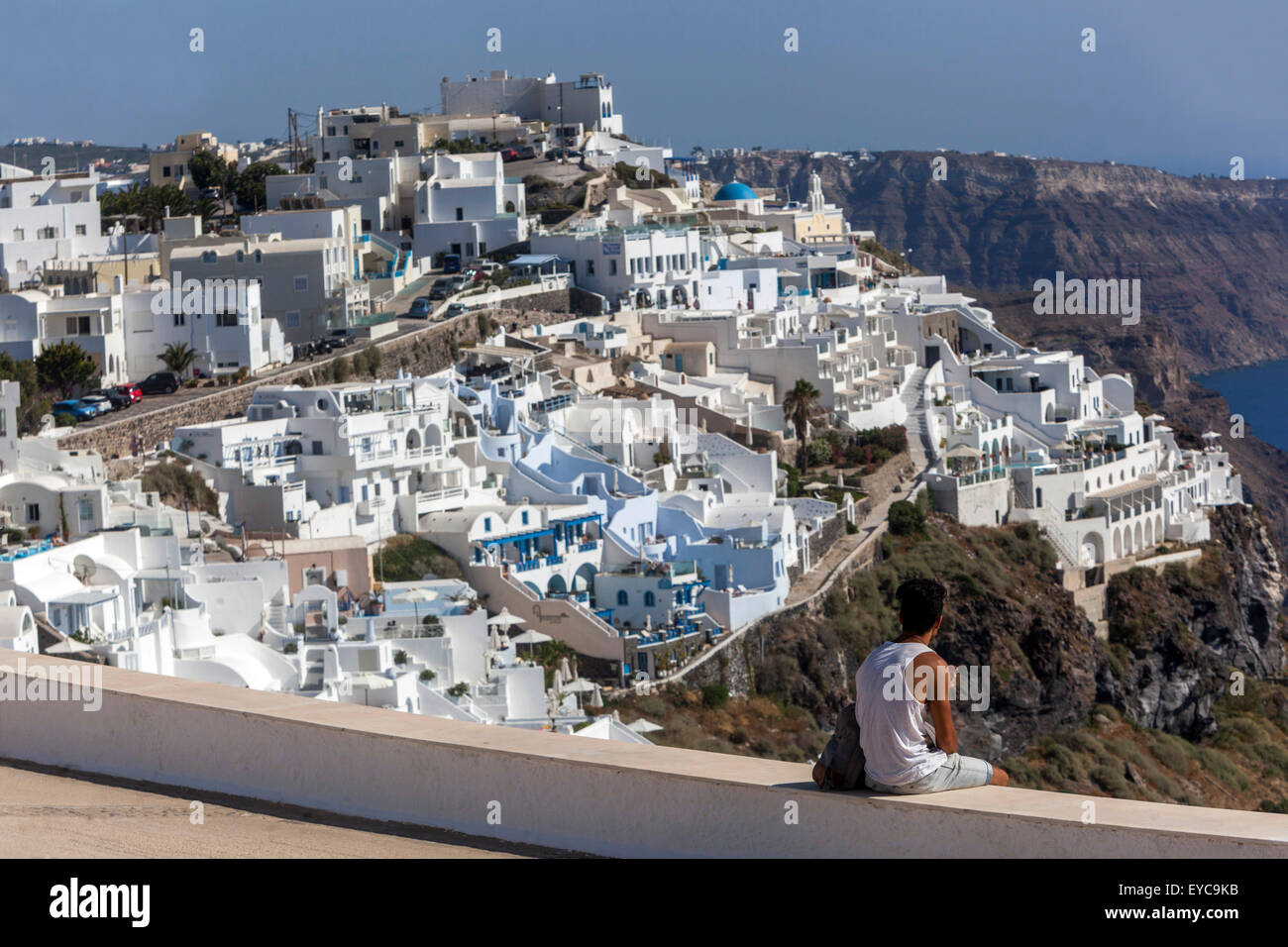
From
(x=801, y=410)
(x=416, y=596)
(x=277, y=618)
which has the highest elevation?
(x=801, y=410)

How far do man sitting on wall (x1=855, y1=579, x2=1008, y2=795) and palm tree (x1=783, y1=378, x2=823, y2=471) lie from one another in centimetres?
3055

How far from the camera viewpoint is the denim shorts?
4.80m

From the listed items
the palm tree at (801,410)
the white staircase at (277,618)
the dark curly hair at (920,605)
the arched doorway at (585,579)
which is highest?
the dark curly hair at (920,605)

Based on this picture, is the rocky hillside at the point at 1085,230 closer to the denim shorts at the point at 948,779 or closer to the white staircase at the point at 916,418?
the white staircase at the point at 916,418

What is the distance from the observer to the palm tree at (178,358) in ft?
107

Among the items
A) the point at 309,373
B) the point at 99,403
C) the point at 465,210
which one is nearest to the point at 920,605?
the point at 99,403

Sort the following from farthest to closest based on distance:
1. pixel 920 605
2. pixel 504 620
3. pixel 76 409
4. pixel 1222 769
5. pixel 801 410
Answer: pixel 801 410, pixel 1222 769, pixel 76 409, pixel 504 620, pixel 920 605

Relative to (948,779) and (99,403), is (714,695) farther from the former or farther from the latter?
(948,779)

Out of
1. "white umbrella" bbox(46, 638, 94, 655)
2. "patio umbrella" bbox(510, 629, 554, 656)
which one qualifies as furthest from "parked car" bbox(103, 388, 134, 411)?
"white umbrella" bbox(46, 638, 94, 655)

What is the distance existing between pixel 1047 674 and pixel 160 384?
15.3m

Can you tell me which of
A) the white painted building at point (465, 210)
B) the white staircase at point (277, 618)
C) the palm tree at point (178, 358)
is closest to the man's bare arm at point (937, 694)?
the white staircase at point (277, 618)

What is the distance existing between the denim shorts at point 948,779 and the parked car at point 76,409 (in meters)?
25.6

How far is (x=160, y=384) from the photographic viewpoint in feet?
104
